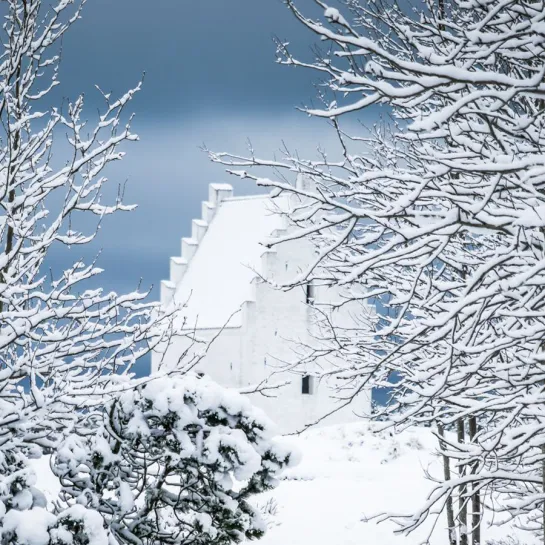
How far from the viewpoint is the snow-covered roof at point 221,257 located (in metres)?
30.4

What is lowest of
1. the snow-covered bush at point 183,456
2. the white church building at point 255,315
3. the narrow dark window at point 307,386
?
the snow-covered bush at point 183,456

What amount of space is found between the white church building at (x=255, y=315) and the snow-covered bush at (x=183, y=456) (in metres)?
21.9

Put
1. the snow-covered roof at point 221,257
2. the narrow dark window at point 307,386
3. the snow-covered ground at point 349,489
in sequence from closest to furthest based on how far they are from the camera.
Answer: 1. the snow-covered ground at point 349,489
2. the snow-covered roof at point 221,257
3. the narrow dark window at point 307,386

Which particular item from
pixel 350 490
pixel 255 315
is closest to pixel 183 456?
pixel 350 490

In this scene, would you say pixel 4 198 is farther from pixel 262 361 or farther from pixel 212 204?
pixel 212 204

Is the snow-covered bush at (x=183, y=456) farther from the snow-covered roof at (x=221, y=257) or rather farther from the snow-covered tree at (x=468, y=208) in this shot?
the snow-covered roof at (x=221, y=257)

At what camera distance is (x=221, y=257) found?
32438 mm

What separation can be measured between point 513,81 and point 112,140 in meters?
3.97

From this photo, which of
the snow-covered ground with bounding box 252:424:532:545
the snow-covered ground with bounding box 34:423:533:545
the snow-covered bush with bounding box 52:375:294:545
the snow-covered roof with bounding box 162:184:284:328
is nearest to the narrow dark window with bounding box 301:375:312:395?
the snow-covered roof with bounding box 162:184:284:328

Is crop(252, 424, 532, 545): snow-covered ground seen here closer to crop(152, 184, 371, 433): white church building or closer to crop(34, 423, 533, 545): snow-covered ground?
crop(34, 423, 533, 545): snow-covered ground

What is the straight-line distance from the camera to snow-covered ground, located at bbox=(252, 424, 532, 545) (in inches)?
484

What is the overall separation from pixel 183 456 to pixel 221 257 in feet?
87.3

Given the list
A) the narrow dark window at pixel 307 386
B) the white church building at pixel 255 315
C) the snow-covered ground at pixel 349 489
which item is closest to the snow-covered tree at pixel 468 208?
the snow-covered ground at pixel 349 489

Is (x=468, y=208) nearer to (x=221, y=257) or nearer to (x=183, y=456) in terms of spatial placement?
(x=183, y=456)
